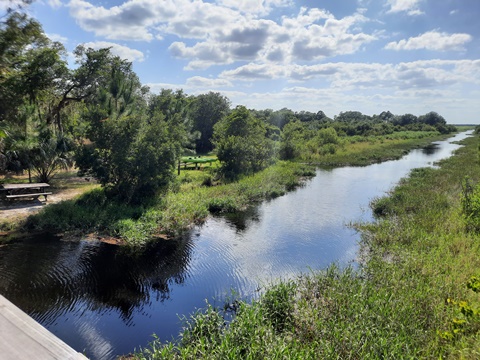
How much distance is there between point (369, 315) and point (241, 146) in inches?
815

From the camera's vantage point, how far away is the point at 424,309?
7.57 metres

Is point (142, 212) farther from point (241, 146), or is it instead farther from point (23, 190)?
point (241, 146)

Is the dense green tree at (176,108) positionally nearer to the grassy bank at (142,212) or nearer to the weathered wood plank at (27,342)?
the grassy bank at (142,212)

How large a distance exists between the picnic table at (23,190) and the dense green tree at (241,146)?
13292 mm

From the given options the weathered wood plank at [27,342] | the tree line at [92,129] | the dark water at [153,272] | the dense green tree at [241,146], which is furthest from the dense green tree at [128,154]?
the weathered wood plank at [27,342]

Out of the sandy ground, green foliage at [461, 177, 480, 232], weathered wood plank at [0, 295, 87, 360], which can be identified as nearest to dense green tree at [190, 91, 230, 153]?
the sandy ground

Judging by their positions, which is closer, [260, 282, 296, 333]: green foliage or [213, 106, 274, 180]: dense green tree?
[260, 282, 296, 333]: green foliage

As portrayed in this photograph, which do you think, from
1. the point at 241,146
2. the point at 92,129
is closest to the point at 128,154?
the point at 92,129

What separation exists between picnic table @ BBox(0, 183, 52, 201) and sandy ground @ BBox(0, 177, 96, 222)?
1.11 ft

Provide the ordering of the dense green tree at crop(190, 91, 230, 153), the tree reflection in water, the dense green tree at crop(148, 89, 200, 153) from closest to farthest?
the tree reflection in water < the dense green tree at crop(148, 89, 200, 153) < the dense green tree at crop(190, 91, 230, 153)

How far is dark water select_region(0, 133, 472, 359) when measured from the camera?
822 centimetres

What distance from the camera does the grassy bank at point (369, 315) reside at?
242 inches

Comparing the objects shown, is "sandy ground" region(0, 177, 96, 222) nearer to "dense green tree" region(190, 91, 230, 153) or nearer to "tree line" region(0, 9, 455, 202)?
"tree line" region(0, 9, 455, 202)

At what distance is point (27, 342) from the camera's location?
12.0ft
